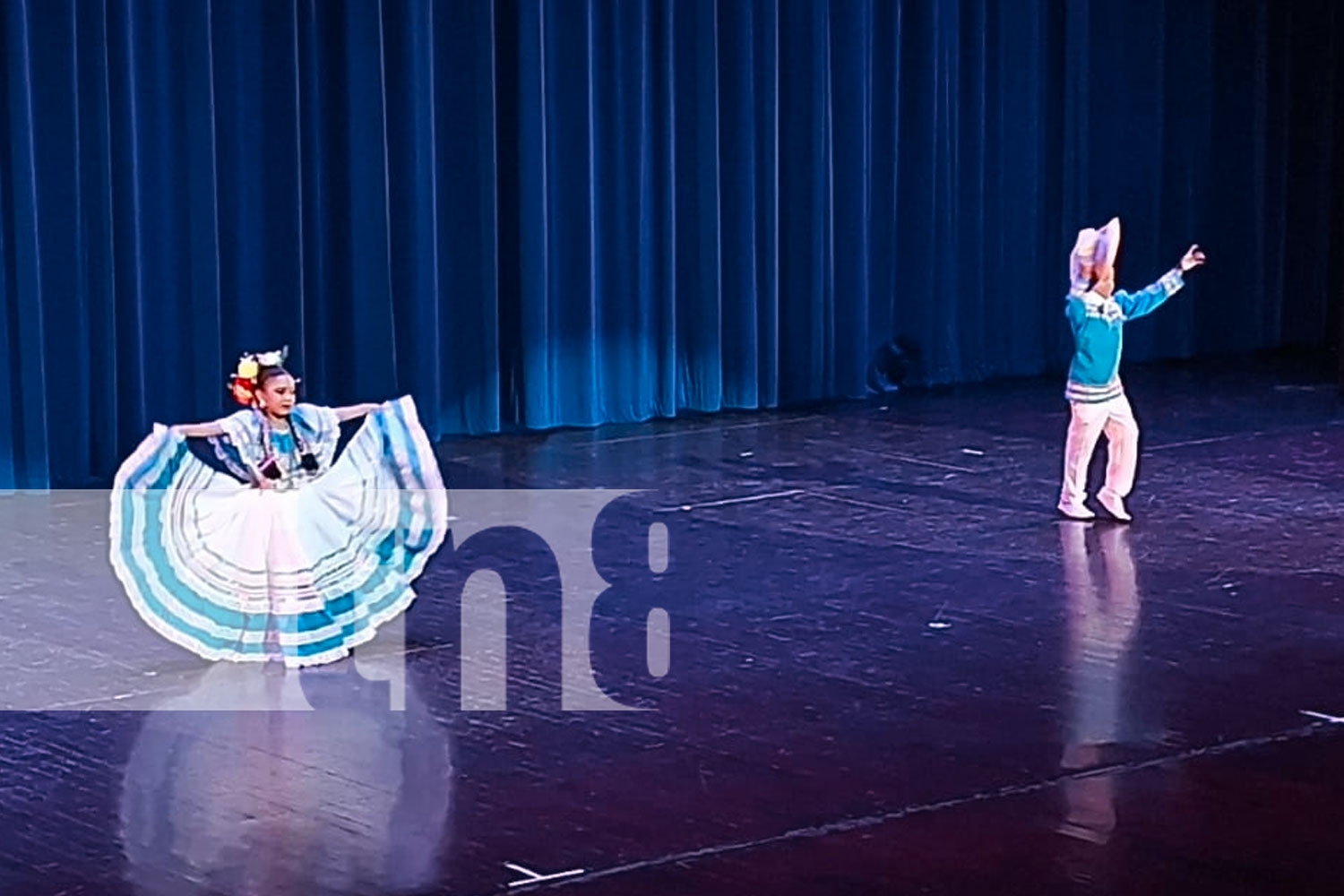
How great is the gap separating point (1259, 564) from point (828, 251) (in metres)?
4.14

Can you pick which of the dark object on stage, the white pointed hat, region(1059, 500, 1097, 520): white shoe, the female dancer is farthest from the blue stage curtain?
the female dancer

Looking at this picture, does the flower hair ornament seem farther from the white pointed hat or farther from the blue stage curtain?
the blue stage curtain

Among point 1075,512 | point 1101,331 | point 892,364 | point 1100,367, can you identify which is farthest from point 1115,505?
point 892,364

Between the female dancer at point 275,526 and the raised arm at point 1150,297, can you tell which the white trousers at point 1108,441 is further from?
the female dancer at point 275,526

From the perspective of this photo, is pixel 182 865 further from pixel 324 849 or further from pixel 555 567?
pixel 555 567

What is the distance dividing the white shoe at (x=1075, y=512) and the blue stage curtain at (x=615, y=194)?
2.75 m

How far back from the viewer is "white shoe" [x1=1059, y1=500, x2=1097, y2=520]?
25.0 feet

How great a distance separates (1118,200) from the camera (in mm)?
11953

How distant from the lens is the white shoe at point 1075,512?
7.62 m

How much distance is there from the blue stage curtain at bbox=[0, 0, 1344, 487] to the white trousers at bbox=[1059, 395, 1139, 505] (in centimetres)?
279

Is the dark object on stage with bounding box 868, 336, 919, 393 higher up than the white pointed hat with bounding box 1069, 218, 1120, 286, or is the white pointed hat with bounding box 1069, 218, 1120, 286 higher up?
the white pointed hat with bounding box 1069, 218, 1120, 286

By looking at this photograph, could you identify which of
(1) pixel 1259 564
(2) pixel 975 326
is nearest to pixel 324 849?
(1) pixel 1259 564

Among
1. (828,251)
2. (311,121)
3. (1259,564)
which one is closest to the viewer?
(1259,564)

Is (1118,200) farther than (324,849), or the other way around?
(1118,200)
